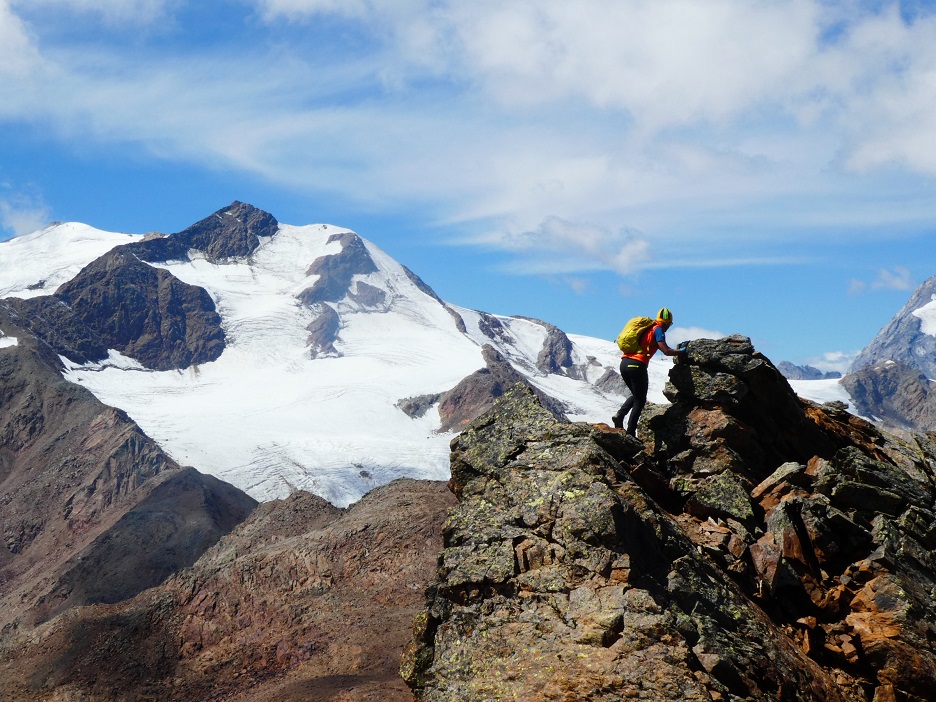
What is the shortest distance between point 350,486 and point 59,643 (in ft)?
259

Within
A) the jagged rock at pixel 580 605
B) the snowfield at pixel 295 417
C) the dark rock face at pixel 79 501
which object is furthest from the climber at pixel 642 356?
the snowfield at pixel 295 417

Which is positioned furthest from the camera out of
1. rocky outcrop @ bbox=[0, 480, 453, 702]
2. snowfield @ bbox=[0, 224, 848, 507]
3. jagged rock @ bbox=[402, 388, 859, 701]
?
snowfield @ bbox=[0, 224, 848, 507]

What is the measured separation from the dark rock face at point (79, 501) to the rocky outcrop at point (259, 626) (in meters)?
24.5

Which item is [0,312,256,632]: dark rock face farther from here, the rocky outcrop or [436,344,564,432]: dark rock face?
[436,344,564,432]: dark rock face

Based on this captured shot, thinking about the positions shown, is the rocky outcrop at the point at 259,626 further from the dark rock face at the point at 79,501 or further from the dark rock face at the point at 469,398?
the dark rock face at the point at 469,398

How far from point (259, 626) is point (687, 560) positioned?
30.2 m

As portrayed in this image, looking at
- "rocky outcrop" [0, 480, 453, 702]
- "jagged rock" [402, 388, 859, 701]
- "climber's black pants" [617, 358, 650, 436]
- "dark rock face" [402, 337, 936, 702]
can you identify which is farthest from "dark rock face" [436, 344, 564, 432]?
"jagged rock" [402, 388, 859, 701]

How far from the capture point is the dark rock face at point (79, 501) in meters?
73.9

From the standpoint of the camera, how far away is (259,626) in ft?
131

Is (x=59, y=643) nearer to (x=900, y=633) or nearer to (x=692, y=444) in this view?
(x=692, y=444)

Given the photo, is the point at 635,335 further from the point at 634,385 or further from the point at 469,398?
the point at 469,398

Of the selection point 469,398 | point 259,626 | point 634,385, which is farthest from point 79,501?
point 634,385

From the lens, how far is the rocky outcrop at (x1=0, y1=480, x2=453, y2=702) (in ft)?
113

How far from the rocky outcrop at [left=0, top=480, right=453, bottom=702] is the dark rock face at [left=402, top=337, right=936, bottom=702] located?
47.6 ft
